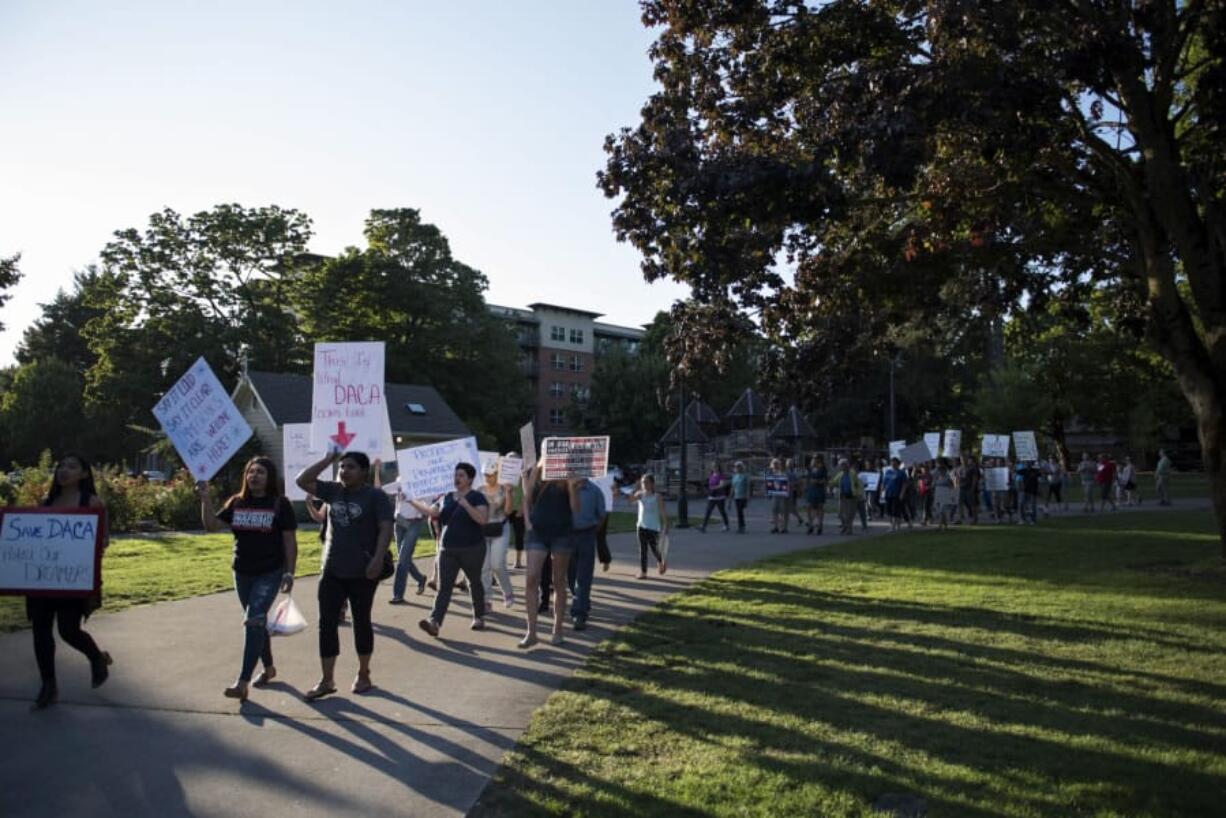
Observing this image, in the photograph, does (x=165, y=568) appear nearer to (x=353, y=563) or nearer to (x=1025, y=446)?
(x=353, y=563)

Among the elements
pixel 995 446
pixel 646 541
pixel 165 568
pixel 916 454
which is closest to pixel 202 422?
pixel 646 541

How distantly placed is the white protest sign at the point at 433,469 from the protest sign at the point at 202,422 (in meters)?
3.32

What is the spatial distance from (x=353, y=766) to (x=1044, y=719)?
4390 mm

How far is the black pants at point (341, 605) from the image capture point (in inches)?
270

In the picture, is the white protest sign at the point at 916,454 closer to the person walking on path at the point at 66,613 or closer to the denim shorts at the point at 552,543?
the denim shorts at the point at 552,543

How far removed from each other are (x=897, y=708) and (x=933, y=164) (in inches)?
304

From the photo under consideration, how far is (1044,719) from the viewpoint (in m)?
6.01

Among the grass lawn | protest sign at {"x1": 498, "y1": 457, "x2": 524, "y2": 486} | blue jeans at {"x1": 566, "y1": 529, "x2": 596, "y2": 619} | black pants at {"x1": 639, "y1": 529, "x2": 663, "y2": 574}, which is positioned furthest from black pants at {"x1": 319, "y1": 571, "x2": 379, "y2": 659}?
black pants at {"x1": 639, "y1": 529, "x2": 663, "y2": 574}

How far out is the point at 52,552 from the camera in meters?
6.84

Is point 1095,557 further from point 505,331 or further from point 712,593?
point 505,331

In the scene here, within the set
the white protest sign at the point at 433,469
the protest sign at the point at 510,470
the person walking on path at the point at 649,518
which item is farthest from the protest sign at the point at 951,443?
the white protest sign at the point at 433,469

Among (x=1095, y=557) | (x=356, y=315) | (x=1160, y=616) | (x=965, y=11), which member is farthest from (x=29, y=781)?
(x=356, y=315)

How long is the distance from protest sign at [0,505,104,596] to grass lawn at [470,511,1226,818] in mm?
3626

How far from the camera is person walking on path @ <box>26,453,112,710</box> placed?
665 cm
